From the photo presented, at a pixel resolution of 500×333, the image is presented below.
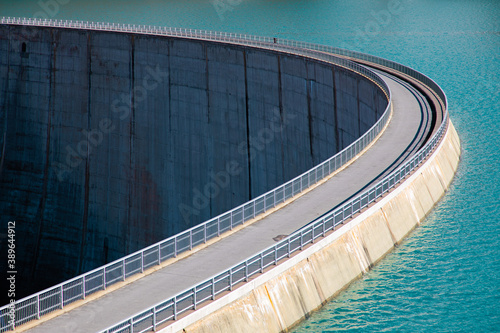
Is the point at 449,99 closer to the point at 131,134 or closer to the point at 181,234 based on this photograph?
the point at 131,134

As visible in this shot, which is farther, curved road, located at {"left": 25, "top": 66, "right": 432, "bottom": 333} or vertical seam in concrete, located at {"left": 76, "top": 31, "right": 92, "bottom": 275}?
vertical seam in concrete, located at {"left": 76, "top": 31, "right": 92, "bottom": 275}

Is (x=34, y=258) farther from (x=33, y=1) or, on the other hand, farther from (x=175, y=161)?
(x=33, y=1)

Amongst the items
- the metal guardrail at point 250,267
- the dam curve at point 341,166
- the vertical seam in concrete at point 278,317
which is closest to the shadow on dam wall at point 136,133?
the dam curve at point 341,166

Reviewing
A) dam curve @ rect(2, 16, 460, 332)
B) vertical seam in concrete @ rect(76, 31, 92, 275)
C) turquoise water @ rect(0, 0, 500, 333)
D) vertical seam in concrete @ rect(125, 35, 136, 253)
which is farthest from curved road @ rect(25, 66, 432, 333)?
vertical seam in concrete @ rect(76, 31, 92, 275)

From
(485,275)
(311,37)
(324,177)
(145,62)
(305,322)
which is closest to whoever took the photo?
(305,322)

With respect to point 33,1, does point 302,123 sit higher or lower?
lower

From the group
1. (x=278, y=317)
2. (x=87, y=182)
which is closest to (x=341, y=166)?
(x=278, y=317)

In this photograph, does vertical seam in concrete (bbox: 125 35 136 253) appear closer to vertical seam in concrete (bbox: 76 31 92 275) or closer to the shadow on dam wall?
the shadow on dam wall

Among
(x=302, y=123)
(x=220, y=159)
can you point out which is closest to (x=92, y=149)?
(x=220, y=159)
